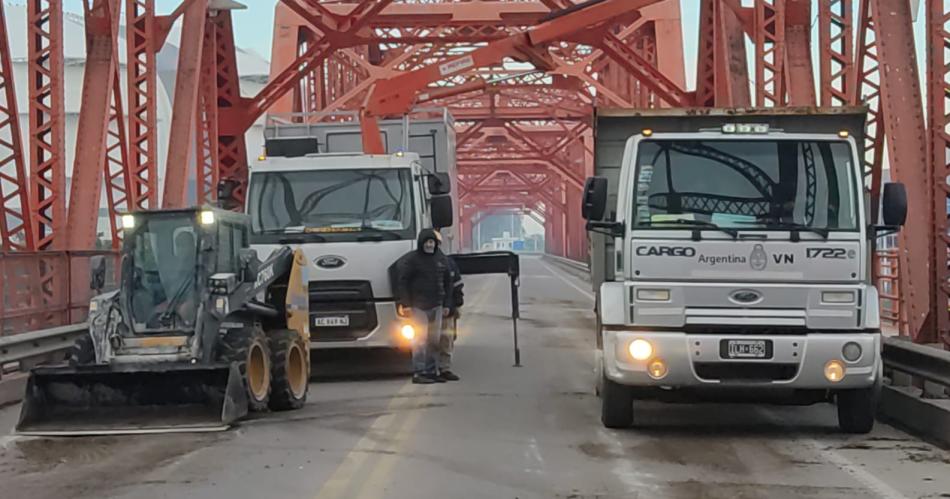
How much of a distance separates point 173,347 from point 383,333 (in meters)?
3.65

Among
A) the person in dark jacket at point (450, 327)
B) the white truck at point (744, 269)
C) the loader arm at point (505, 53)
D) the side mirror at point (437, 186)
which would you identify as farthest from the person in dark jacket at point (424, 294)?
the loader arm at point (505, 53)

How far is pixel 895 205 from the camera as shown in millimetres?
8906

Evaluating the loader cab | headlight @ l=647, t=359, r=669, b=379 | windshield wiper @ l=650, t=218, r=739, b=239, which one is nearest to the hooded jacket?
the loader cab

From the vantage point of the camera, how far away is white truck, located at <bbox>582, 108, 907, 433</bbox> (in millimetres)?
8906

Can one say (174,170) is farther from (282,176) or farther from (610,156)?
(610,156)

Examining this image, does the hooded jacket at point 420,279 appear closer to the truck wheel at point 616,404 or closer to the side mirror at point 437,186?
the side mirror at point 437,186

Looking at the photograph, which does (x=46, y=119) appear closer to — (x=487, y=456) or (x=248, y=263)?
(x=248, y=263)

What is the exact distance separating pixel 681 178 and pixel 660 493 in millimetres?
3103

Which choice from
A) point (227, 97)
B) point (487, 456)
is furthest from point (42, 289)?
point (227, 97)

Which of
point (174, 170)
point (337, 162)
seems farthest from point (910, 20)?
point (174, 170)

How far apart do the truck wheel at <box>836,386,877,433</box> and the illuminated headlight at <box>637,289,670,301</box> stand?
1762 mm

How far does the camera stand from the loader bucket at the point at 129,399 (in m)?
9.59

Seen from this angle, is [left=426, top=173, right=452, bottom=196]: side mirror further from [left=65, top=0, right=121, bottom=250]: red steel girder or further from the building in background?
the building in background

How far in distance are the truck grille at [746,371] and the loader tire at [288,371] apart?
13.5ft
